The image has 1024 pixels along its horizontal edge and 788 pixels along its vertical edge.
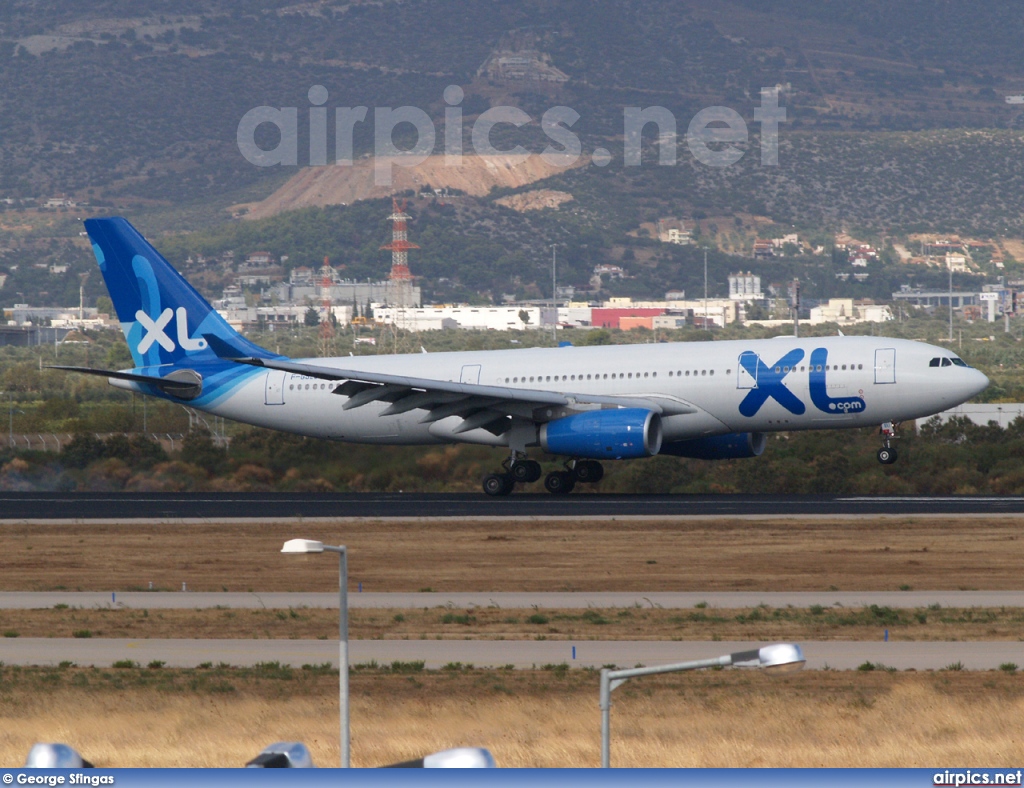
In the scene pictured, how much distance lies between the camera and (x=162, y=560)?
30.5 metres

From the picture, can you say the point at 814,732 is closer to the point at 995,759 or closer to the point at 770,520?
the point at 995,759

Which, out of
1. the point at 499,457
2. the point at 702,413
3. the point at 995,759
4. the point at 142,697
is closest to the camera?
the point at 995,759

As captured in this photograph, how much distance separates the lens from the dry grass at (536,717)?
15148 mm

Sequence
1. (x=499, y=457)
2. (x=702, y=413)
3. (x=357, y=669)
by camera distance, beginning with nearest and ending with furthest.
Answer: (x=357, y=669) < (x=702, y=413) < (x=499, y=457)

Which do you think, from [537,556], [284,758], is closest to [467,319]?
[537,556]

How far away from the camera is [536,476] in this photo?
42438 mm

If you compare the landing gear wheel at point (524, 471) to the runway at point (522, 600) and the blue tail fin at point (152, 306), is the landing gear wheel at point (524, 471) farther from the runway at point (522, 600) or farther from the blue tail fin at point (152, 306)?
Result: the runway at point (522, 600)

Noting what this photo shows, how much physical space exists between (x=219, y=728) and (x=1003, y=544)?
727 inches

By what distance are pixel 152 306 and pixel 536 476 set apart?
12355mm

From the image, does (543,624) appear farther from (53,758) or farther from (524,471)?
(524,471)

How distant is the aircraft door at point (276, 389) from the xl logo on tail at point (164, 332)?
2333mm

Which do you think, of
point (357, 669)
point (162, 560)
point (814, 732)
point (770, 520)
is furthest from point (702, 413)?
point (814, 732)

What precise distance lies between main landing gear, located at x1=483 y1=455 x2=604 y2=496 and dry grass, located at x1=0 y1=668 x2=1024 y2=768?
22663 millimetres

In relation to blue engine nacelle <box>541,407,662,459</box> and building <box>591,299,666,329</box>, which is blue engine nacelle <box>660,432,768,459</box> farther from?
building <box>591,299,666,329</box>
